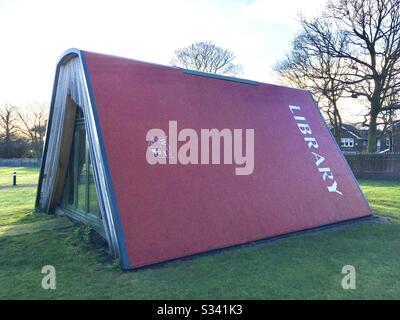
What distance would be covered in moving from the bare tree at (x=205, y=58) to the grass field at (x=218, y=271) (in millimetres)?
25249

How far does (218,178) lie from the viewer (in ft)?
19.5

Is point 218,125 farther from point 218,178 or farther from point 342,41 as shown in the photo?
point 342,41

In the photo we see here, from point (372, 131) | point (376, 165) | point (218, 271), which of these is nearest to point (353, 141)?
point (372, 131)

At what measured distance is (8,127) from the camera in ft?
135

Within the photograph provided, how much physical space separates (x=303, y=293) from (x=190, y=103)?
3.91 m

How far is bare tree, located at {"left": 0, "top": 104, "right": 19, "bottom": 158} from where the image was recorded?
132 feet

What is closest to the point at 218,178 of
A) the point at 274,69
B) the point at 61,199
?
the point at 61,199

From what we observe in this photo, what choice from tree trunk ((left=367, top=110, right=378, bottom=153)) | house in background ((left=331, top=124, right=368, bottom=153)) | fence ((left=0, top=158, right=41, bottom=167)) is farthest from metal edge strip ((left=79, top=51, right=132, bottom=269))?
house in background ((left=331, top=124, right=368, bottom=153))

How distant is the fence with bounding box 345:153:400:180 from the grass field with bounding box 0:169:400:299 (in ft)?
45.9

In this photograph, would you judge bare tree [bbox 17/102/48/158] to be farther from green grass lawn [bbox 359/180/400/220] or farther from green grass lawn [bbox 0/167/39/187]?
green grass lawn [bbox 359/180/400/220]

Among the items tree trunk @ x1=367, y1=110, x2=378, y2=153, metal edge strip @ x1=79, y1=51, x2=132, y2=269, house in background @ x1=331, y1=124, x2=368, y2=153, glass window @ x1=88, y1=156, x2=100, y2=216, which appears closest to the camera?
metal edge strip @ x1=79, y1=51, x2=132, y2=269

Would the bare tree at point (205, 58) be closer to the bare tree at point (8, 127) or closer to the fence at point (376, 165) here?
the fence at point (376, 165)

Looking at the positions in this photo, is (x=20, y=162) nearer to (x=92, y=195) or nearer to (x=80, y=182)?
(x=80, y=182)

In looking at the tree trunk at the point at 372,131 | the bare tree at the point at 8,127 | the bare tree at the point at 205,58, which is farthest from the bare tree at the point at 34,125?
the tree trunk at the point at 372,131
